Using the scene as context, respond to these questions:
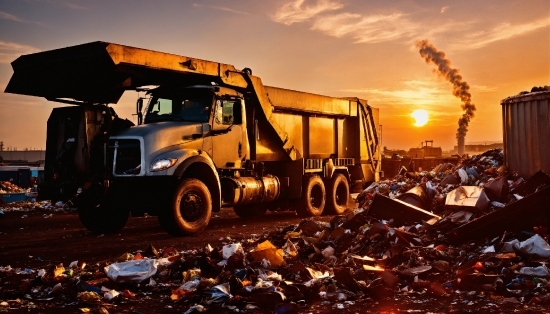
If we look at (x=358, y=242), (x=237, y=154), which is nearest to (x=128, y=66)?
(x=237, y=154)

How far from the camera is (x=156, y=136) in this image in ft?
27.9

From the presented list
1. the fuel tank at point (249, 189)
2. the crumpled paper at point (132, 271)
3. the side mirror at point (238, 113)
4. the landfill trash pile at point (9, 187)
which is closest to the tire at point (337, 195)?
the fuel tank at point (249, 189)

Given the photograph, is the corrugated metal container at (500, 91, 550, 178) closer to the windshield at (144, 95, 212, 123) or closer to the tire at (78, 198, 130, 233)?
the windshield at (144, 95, 212, 123)

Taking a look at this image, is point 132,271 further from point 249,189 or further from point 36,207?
point 36,207

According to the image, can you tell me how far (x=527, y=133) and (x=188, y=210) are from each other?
585 centimetres

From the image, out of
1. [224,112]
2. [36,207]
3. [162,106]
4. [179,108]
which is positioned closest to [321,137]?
[224,112]

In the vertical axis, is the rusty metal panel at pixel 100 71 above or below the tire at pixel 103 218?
above

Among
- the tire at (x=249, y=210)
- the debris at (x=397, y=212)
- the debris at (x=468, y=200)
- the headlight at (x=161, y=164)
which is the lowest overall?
the tire at (x=249, y=210)

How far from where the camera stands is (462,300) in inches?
183

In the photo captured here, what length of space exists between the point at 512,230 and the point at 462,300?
2076 millimetres

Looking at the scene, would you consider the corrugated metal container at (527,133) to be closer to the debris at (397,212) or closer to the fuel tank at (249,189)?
the debris at (397,212)

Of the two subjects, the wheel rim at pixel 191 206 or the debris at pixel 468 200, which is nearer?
the debris at pixel 468 200

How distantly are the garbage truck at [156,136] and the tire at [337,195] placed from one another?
1.70m

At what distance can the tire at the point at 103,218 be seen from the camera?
31.0 feet
